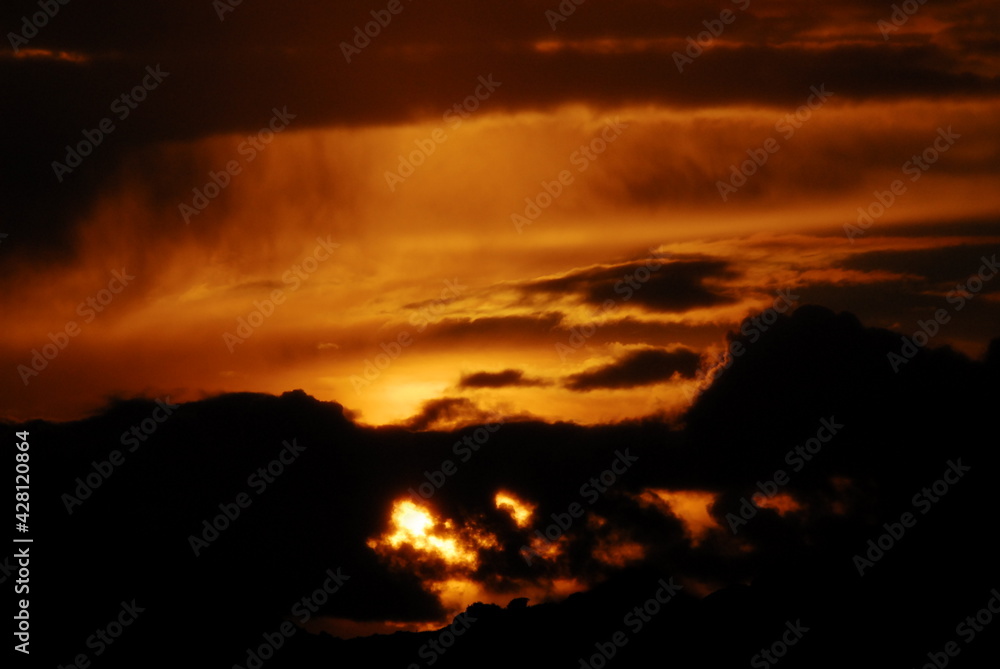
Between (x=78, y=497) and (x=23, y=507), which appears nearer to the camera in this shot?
(x=23, y=507)

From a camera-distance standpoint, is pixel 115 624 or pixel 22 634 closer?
pixel 22 634

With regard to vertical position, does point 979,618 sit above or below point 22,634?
below

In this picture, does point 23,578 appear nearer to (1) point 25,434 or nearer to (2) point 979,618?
(1) point 25,434

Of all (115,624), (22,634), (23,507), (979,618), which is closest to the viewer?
(23,507)

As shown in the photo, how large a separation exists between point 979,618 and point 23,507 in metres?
167

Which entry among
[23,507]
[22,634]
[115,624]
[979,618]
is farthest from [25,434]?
[979,618]

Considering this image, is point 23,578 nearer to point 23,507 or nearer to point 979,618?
point 23,507

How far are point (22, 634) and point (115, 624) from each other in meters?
25.9

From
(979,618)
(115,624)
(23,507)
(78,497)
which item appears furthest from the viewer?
(979,618)

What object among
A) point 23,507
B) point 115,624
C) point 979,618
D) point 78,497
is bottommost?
point 979,618

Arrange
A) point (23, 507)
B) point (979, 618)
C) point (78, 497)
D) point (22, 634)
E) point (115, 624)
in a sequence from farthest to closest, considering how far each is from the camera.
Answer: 1. point (979, 618)
2. point (115, 624)
3. point (78, 497)
4. point (22, 634)
5. point (23, 507)

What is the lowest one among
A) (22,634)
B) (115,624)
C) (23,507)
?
(115,624)

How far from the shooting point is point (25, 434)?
193 ft

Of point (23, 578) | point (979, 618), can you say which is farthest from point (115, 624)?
point (979, 618)
